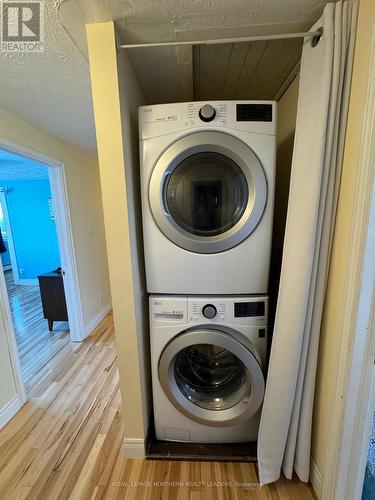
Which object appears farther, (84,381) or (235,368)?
(84,381)

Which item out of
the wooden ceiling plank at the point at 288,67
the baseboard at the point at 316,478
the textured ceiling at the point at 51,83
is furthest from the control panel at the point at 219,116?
the baseboard at the point at 316,478

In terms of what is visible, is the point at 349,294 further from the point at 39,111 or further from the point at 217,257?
the point at 39,111

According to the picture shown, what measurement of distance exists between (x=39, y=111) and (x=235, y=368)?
7.41ft

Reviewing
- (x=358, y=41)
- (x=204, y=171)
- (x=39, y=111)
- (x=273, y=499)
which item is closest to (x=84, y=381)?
(x=273, y=499)

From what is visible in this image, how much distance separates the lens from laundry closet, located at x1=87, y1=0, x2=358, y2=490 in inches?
39.6

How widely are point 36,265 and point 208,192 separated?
209 inches

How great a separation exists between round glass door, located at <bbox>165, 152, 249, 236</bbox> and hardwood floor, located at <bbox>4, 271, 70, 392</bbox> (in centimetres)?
205

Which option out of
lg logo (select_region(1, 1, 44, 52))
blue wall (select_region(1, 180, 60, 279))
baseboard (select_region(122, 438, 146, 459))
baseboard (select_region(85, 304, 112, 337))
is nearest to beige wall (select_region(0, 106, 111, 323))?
baseboard (select_region(85, 304, 112, 337))

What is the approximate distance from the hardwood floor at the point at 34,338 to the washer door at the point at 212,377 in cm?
149

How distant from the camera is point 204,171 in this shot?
1099mm

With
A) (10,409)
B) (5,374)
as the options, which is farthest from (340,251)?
(10,409)

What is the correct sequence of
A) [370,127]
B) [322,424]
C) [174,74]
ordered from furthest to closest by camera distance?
[174,74], [322,424], [370,127]

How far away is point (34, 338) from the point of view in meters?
2.69

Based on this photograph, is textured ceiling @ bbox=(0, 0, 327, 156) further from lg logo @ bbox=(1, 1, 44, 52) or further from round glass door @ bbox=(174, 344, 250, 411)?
round glass door @ bbox=(174, 344, 250, 411)
